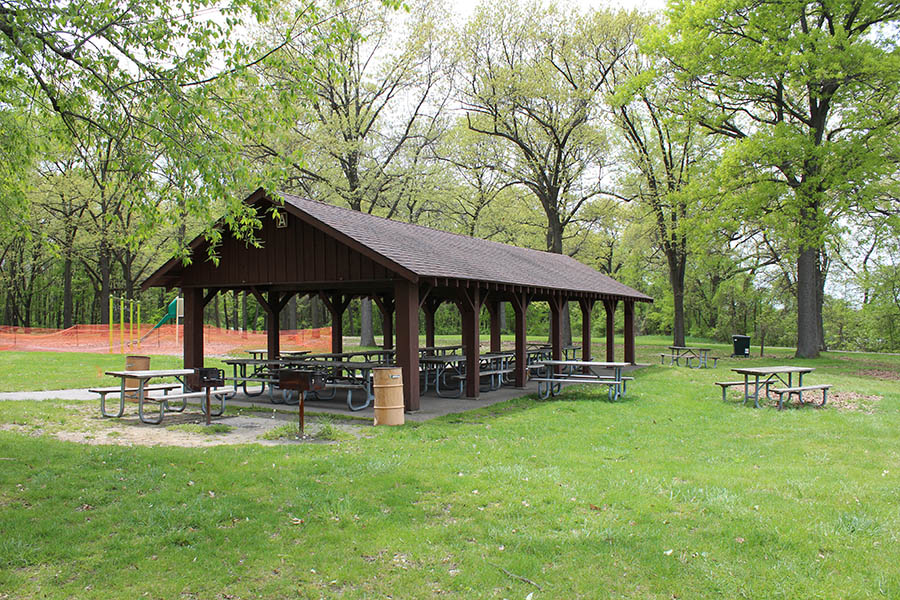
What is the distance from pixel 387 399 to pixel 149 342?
22390 mm

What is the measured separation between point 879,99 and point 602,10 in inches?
445

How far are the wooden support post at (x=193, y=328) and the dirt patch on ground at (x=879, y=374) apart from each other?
56.3 ft

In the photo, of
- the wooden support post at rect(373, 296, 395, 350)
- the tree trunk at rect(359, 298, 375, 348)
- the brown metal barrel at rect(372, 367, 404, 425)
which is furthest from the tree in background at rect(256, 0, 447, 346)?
the brown metal barrel at rect(372, 367, 404, 425)

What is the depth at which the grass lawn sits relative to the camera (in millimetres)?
3900

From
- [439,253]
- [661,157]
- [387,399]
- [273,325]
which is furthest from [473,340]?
[661,157]

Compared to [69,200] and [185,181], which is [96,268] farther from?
[185,181]

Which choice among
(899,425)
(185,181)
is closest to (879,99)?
(899,425)

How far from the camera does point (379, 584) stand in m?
3.88

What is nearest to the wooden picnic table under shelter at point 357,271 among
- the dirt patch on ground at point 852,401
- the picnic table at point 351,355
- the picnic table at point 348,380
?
the picnic table at point 348,380

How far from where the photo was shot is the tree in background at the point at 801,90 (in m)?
19.4

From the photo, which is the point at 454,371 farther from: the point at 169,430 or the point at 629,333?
the point at 169,430

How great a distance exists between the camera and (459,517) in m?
5.05

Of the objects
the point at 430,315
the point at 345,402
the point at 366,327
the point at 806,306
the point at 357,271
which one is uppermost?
the point at 357,271

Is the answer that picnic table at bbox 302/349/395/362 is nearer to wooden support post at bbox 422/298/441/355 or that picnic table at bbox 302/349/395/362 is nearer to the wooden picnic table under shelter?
the wooden picnic table under shelter
